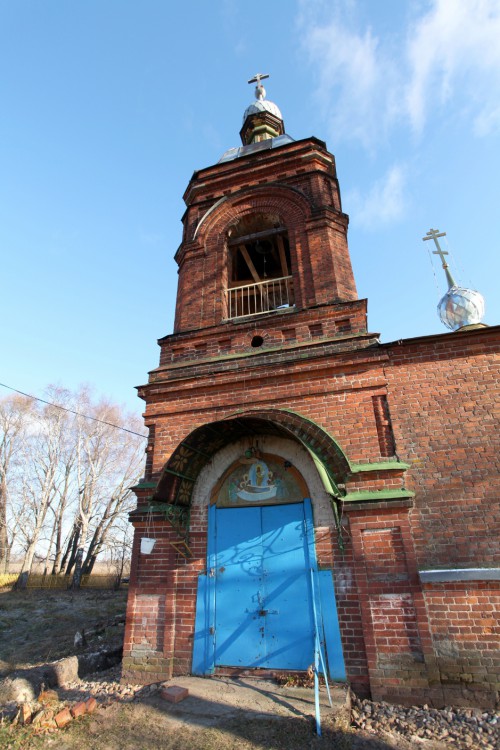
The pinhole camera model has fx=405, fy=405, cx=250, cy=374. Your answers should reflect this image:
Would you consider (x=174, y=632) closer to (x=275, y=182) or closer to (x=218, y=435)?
(x=218, y=435)

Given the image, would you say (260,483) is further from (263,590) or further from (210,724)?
(210,724)

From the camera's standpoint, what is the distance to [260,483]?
19.1ft

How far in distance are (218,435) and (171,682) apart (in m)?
3.00

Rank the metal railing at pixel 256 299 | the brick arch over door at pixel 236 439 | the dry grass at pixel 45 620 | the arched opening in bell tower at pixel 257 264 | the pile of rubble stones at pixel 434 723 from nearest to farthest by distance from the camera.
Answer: the pile of rubble stones at pixel 434 723 → the brick arch over door at pixel 236 439 → the dry grass at pixel 45 620 → the metal railing at pixel 256 299 → the arched opening in bell tower at pixel 257 264

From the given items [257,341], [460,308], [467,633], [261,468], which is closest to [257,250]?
[257,341]

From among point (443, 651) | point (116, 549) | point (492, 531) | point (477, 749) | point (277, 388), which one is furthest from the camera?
point (116, 549)

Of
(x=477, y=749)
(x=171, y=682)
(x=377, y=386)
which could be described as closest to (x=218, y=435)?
(x=377, y=386)

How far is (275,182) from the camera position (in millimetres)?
8805

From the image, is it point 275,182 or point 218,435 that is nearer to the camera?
point 218,435

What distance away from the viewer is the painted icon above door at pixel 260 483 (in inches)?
222

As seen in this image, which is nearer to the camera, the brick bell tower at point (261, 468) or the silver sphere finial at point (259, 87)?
the brick bell tower at point (261, 468)

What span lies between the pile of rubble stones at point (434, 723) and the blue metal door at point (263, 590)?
0.83 meters

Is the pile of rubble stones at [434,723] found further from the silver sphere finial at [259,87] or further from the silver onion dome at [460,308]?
the silver sphere finial at [259,87]

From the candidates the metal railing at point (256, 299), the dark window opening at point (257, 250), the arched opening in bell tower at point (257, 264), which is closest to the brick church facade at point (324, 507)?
the metal railing at point (256, 299)
